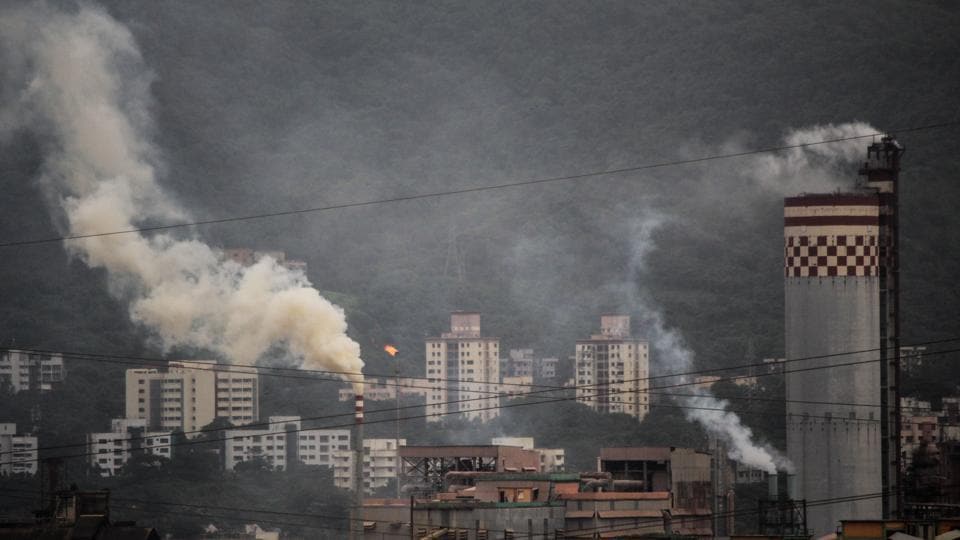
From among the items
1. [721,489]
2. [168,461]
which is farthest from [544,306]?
[721,489]

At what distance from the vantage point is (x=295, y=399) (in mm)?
145625

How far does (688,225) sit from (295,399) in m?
60.9

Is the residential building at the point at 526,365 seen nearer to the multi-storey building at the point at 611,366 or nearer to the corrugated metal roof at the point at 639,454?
the multi-storey building at the point at 611,366

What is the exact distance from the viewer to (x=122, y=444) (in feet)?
423

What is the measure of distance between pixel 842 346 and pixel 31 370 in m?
95.6

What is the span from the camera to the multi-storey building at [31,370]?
145m

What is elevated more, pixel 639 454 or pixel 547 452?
pixel 639 454

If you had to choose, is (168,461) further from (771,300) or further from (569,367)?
(771,300)

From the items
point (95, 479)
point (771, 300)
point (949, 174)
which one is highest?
point (949, 174)

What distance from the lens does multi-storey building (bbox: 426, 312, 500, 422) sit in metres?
153

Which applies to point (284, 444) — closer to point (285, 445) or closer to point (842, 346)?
point (285, 445)

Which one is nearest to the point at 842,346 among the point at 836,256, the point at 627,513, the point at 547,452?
the point at 836,256

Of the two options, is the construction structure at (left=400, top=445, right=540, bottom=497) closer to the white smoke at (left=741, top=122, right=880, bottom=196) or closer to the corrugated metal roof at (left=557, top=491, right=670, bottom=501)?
the corrugated metal roof at (left=557, top=491, right=670, bottom=501)

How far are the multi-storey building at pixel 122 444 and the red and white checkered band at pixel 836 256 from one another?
2632 inches
